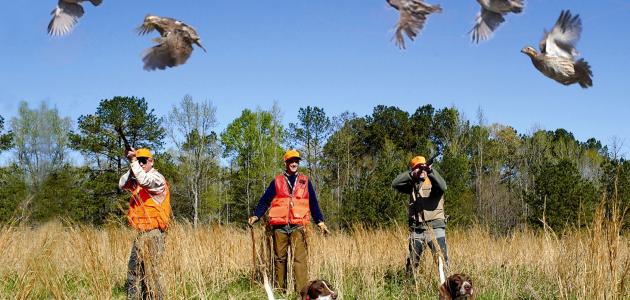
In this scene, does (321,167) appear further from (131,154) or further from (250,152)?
(131,154)

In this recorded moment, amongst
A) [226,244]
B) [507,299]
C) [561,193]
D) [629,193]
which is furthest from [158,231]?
[629,193]

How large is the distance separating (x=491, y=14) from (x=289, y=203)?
489 centimetres

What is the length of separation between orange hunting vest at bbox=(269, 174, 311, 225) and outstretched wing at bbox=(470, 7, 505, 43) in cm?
475

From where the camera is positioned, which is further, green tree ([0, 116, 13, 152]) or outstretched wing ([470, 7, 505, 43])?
green tree ([0, 116, 13, 152])

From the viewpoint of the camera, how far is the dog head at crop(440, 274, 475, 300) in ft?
16.4

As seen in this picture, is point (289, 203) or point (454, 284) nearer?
point (454, 284)

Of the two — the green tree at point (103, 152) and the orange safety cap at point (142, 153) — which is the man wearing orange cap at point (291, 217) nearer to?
the orange safety cap at point (142, 153)

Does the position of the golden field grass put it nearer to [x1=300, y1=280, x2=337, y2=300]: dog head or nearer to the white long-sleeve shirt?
the white long-sleeve shirt

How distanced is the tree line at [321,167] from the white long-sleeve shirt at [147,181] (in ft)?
30.3

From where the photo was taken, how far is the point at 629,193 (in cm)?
1841

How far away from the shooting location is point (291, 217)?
22.5 feet

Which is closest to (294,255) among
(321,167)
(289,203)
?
(289,203)

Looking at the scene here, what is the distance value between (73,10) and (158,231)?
338 cm

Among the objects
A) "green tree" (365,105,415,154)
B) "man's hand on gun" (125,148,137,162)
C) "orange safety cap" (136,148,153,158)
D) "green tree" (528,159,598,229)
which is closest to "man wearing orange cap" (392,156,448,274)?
"orange safety cap" (136,148,153,158)
